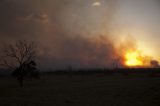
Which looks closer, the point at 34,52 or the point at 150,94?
the point at 150,94

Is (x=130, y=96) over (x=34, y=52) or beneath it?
beneath

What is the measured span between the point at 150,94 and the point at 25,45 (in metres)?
43.2

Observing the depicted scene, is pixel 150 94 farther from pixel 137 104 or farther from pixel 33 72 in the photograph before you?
pixel 33 72

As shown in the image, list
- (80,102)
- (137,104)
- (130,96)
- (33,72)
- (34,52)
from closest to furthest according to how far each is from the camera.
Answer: (137,104) → (80,102) → (130,96) → (34,52) → (33,72)

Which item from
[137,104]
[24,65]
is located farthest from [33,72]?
[137,104]

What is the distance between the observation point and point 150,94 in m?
39.7

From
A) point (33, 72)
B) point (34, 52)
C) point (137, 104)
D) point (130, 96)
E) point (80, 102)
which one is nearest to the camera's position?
point (137, 104)

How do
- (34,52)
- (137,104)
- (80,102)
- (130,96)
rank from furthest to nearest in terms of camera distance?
(34,52), (130,96), (80,102), (137,104)

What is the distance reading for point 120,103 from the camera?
33.0 metres

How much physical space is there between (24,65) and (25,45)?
224 inches

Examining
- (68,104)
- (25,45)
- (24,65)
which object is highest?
(25,45)

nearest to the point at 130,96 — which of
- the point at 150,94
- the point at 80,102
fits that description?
the point at 150,94

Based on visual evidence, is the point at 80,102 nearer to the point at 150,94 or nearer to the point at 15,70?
the point at 150,94

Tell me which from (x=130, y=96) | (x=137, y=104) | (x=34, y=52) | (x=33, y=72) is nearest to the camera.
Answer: (x=137, y=104)
